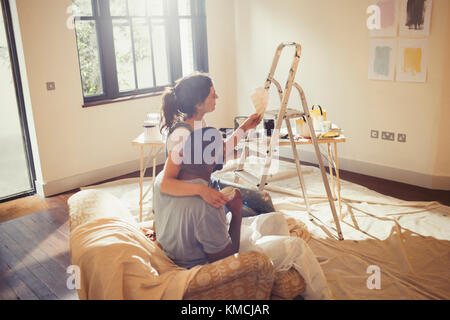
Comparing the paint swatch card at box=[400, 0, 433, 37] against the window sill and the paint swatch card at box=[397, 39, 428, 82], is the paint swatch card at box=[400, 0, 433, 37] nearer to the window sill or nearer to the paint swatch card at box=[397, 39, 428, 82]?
the paint swatch card at box=[397, 39, 428, 82]

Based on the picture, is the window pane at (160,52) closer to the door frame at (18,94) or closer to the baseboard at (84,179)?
the baseboard at (84,179)

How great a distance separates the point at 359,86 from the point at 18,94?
3498 mm

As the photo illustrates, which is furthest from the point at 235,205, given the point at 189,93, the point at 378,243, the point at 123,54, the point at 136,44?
the point at 136,44

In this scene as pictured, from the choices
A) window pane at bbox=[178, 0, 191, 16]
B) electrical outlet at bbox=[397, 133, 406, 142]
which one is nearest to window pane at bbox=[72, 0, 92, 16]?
window pane at bbox=[178, 0, 191, 16]

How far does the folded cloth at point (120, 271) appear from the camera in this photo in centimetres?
171

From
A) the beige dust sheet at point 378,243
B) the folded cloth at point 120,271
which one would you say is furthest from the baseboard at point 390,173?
the folded cloth at point 120,271

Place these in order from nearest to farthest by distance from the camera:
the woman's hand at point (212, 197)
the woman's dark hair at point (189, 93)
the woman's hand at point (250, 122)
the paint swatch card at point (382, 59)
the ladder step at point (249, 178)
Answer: the woman's hand at point (212, 197), the woman's dark hair at point (189, 93), the woman's hand at point (250, 122), the ladder step at point (249, 178), the paint swatch card at point (382, 59)

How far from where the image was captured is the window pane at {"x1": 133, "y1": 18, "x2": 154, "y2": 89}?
4863mm

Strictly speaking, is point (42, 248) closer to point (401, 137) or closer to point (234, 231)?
point (234, 231)

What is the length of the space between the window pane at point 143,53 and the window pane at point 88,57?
0.51 m

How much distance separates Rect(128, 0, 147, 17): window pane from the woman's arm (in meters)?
3.28

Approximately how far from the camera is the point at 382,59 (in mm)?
4312

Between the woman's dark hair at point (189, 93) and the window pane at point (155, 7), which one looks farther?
the window pane at point (155, 7)
